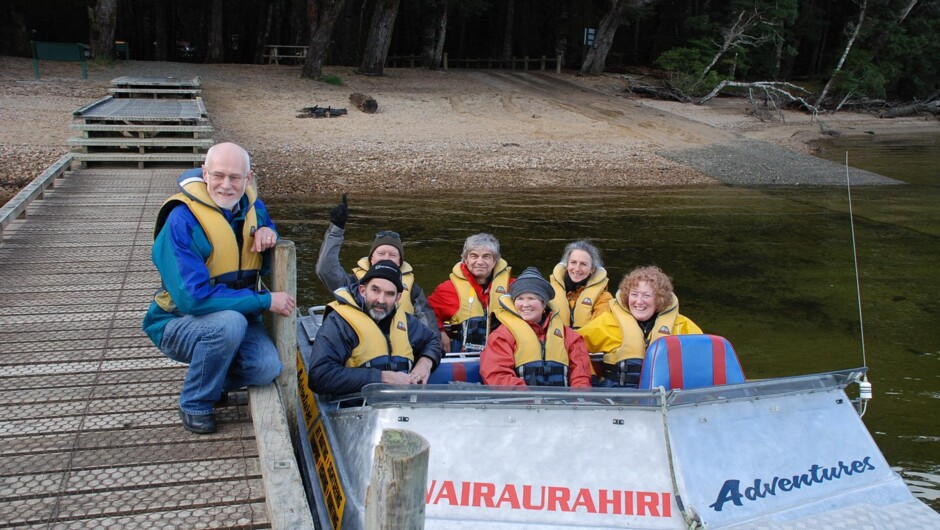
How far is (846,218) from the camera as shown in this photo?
538 inches

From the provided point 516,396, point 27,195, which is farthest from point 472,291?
point 27,195

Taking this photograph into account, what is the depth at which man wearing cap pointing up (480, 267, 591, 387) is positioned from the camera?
14.1 ft

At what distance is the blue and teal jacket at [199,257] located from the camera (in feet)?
11.5

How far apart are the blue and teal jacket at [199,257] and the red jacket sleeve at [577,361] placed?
1690 millimetres

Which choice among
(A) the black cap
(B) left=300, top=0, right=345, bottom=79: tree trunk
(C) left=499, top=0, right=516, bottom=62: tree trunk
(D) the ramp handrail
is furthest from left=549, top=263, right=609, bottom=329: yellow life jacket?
(C) left=499, top=0, right=516, bottom=62: tree trunk

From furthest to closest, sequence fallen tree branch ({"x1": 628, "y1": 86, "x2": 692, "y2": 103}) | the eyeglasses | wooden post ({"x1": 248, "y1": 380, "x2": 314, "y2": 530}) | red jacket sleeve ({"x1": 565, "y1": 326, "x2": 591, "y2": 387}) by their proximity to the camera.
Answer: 1. fallen tree branch ({"x1": 628, "y1": 86, "x2": 692, "y2": 103})
2. red jacket sleeve ({"x1": 565, "y1": 326, "x2": 591, "y2": 387})
3. the eyeglasses
4. wooden post ({"x1": 248, "y1": 380, "x2": 314, "y2": 530})

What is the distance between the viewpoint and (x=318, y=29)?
22.8 m

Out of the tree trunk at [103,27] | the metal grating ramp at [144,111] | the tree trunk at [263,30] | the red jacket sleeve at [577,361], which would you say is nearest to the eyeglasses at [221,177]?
the red jacket sleeve at [577,361]

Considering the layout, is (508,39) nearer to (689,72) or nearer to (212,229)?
(689,72)

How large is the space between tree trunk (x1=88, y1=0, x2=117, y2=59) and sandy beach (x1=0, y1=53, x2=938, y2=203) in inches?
25.9

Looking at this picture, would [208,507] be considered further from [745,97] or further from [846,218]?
[745,97]

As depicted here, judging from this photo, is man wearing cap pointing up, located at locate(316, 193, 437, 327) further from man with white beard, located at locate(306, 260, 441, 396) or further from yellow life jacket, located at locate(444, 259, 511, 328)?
man with white beard, located at locate(306, 260, 441, 396)

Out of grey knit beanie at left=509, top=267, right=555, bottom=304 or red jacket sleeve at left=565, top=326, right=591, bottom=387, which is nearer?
grey knit beanie at left=509, top=267, right=555, bottom=304

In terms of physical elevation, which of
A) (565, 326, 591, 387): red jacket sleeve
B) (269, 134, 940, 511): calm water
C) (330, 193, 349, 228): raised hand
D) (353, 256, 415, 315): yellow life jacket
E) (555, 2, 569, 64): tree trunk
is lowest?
(269, 134, 940, 511): calm water
